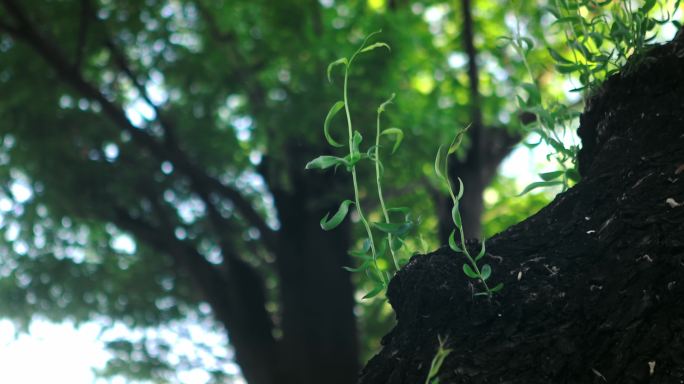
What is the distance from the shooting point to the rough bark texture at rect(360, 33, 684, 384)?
3.41 feet

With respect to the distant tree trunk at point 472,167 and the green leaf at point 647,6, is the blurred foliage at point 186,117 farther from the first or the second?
the green leaf at point 647,6

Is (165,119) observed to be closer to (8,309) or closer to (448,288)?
(8,309)

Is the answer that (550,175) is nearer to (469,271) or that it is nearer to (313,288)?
(469,271)

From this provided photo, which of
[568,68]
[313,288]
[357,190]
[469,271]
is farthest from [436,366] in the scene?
[313,288]

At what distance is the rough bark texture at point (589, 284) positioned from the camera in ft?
3.41

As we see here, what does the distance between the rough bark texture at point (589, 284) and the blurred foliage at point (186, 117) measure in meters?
3.79

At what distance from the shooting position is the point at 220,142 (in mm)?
6621

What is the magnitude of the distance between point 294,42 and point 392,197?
5.75 ft

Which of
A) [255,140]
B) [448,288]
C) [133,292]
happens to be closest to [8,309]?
[133,292]

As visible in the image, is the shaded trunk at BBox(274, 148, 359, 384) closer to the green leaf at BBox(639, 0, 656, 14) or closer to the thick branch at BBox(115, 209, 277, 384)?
the thick branch at BBox(115, 209, 277, 384)

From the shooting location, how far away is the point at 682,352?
996 mm

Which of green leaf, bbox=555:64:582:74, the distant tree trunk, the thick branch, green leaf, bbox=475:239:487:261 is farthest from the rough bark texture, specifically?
the thick branch

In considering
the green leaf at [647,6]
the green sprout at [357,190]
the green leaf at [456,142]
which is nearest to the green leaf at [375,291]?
the green sprout at [357,190]

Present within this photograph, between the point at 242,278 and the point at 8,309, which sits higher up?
the point at 8,309
